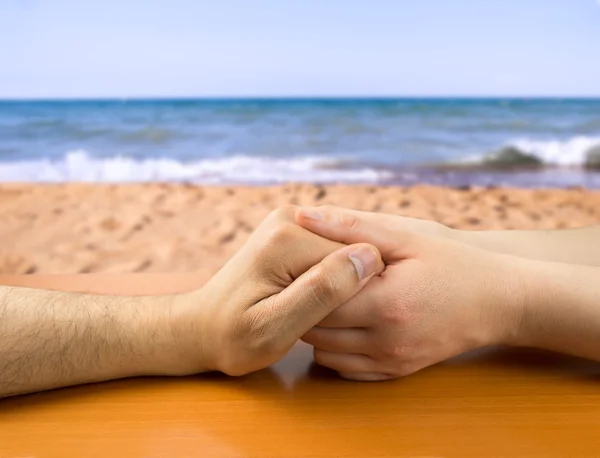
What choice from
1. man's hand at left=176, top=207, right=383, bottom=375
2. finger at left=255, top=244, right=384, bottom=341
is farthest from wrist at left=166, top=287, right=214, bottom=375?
finger at left=255, top=244, right=384, bottom=341

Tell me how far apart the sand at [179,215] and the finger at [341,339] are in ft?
6.45

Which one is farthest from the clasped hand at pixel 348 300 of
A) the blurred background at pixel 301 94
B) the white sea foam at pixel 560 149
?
the white sea foam at pixel 560 149

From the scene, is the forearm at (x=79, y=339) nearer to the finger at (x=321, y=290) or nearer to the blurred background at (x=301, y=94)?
the finger at (x=321, y=290)

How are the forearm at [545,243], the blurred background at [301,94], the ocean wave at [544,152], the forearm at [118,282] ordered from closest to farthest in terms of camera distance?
1. the forearm at [545,243]
2. the forearm at [118,282]
3. the blurred background at [301,94]
4. the ocean wave at [544,152]

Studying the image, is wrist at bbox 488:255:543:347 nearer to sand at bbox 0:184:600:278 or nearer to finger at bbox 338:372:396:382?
finger at bbox 338:372:396:382

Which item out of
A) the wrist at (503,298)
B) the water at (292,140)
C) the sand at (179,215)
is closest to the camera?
the wrist at (503,298)

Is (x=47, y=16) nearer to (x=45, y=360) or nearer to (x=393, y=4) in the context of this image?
(x=393, y=4)

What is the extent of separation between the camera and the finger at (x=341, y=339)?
0.69 metres

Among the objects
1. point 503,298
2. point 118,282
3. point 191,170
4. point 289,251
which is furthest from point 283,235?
point 191,170

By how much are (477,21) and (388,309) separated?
6.55m

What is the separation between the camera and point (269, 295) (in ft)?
2.25

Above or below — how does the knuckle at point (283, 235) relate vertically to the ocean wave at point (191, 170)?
above

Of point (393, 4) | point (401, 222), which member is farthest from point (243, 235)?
point (393, 4)

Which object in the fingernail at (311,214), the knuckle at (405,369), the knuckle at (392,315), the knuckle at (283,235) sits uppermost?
the fingernail at (311,214)
